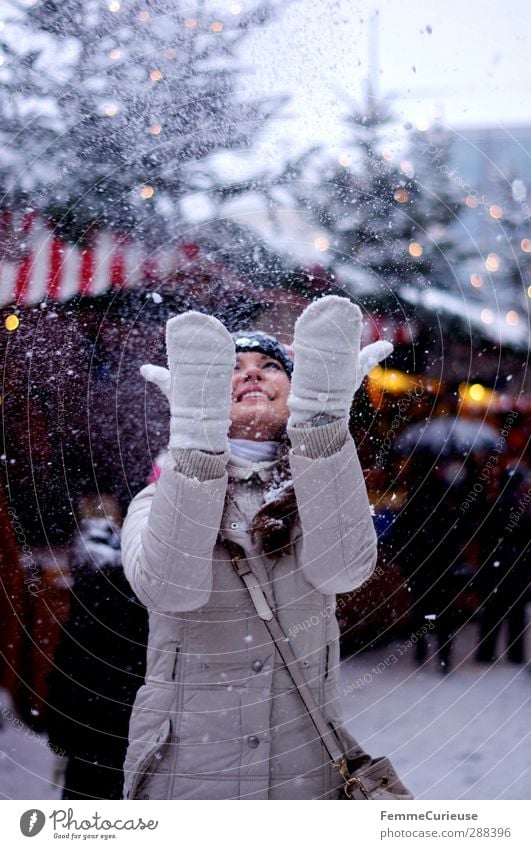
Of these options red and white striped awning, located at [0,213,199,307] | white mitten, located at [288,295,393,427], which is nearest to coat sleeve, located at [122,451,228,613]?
white mitten, located at [288,295,393,427]

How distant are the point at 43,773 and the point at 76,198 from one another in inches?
31.5

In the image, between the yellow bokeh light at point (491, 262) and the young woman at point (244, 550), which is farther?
the yellow bokeh light at point (491, 262)

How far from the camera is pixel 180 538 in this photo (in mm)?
818

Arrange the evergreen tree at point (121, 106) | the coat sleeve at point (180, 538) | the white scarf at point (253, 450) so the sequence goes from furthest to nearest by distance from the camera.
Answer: the evergreen tree at point (121, 106) < the white scarf at point (253, 450) < the coat sleeve at point (180, 538)

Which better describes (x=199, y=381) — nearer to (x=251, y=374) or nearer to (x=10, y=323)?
(x=251, y=374)

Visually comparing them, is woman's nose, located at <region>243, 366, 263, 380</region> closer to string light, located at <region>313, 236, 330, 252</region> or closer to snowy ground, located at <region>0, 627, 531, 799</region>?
string light, located at <region>313, 236, 330, 252</region>

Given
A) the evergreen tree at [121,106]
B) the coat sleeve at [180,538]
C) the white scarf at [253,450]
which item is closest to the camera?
the coat sleeve at [180,538]

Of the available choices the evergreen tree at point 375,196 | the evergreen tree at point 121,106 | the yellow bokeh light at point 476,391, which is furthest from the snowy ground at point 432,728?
the evergreen tree at point 121,106

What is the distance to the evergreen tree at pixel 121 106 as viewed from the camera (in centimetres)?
104

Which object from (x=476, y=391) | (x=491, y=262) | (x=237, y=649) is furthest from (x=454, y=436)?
(x=237, y=649)

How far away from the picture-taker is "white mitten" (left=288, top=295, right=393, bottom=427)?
819mm

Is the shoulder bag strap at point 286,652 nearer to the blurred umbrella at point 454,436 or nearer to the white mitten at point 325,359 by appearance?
the white mitten at point 325,359

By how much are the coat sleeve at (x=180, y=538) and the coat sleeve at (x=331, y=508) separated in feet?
0.30

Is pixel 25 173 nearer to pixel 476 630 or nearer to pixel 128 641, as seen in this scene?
pixel 128 641
